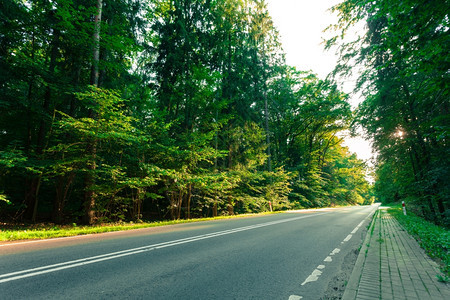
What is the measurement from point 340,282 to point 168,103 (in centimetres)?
1464

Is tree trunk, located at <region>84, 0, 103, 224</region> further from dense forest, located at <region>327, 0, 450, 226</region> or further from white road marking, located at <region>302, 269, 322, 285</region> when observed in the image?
dense forest, located at <region>327, 0, 450, 226</region>

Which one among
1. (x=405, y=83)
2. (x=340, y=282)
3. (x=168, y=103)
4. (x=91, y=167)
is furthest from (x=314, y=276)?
(x=168, y=103)

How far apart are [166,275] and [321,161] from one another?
37352 mm

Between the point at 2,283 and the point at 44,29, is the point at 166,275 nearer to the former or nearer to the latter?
the point at 2,283

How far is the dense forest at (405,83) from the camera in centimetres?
431

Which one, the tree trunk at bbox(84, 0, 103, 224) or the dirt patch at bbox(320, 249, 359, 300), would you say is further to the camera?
the tree trunk at bbox(84, 0, 103, 224)

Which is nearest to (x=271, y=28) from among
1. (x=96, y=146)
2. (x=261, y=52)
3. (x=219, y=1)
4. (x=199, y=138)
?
(x=261, y=52)

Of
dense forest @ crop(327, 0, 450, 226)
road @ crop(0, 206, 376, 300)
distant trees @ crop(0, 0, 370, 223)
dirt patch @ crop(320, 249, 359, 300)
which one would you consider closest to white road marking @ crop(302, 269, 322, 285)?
road @ crop(0, 206, 376, 300)

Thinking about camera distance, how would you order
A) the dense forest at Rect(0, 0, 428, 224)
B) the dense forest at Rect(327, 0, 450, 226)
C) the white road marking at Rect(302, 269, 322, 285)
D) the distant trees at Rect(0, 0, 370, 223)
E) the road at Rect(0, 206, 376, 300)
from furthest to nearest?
the distant trees at Rect(0, 0, 370, 223), the dense forest at Rect(0, 0, 428, 224), the dense forest at Rect(327, 0, 450, 226), the white road marking at Rect(302, 269, 322, 285), the road at Rect(0, 206, 376, 300)

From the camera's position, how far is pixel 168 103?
1529 cm

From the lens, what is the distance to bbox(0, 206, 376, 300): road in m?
2.71

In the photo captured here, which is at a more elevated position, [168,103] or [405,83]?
[168,103]

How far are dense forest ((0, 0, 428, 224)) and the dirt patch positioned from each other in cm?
398

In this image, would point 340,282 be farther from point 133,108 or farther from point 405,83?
point 133,108
